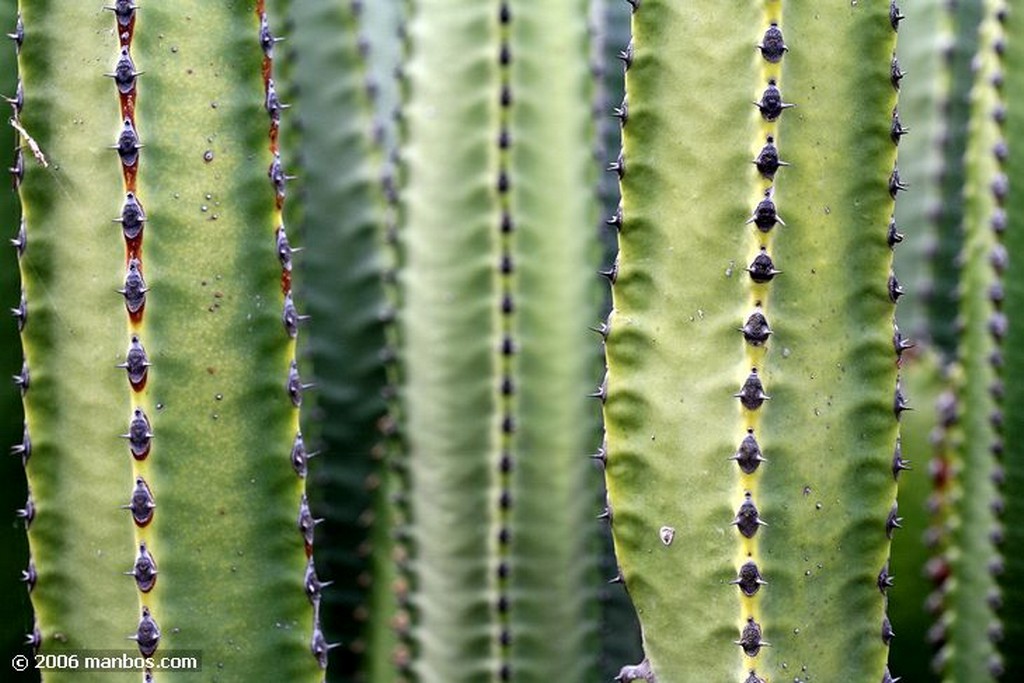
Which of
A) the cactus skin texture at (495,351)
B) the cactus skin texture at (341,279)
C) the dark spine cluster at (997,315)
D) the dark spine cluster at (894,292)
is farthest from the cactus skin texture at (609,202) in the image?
the dark spine cluster at (894,292)

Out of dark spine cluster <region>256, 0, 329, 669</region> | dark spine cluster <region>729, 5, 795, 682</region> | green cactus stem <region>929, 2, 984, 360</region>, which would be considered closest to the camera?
dark spine cluster <region>729, 5, 795, 682</region>

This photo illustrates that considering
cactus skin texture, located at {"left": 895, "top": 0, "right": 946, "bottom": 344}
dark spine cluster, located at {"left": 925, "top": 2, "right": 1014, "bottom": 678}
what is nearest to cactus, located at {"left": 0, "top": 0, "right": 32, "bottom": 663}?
dark spine cluster, located at {"left": 925, "top": 2, "right": 1014, "bottom": 678}

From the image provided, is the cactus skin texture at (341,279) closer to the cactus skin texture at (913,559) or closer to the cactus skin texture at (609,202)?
the cactus skin texture at (609,202)

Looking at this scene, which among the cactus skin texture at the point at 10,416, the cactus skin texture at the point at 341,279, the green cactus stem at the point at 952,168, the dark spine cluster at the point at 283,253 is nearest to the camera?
the dark spine cluster at the point at 283,253

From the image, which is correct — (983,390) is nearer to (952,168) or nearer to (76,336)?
(952,168)

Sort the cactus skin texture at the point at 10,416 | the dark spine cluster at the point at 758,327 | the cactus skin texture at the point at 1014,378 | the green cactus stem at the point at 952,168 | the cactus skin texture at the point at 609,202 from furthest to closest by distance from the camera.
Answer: the green cactus stem at the point at 952,168, the cactus skin texture at the point at 609,202, the cactus skin texture at the point at 1014,378, the cactus skin texture at the point at 10,416, the dark spine cluster at the point at 758,327

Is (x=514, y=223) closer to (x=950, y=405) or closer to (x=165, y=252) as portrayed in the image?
(x=165, y=252)

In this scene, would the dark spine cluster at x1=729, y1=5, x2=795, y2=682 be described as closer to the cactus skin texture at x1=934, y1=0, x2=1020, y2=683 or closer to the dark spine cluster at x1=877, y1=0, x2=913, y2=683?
the dark spine cluster at x1=877, y1=0, x2=913, y2=683
